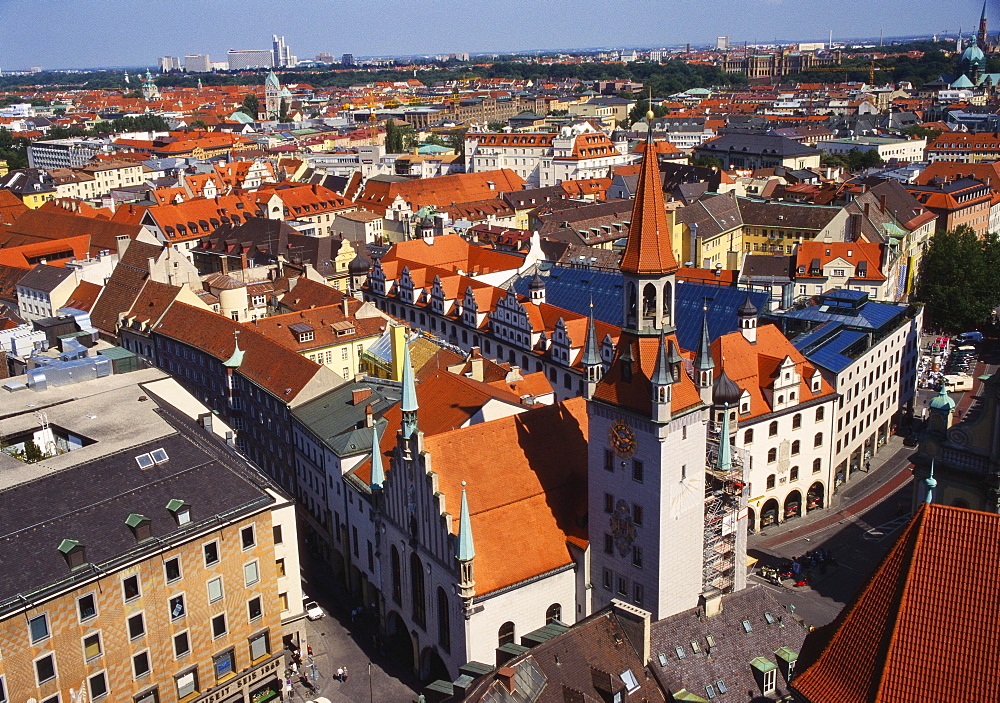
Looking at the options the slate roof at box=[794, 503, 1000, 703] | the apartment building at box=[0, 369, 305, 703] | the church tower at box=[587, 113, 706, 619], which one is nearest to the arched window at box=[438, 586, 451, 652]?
the apartment building at box=[0, 369, 305, 703]

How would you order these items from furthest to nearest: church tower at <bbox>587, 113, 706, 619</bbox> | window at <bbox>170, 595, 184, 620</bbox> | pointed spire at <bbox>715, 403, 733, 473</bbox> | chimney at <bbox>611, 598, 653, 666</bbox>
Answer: pointed spire at <bbox>715, 403, 733, 473</bbox> < window at <bbox>170, 595, 184, 620</bbox> < church tower at <bbox>587, 113, 706, 619</bbox> < chimney at <bbox>611, 598, 653, 666</bbox>

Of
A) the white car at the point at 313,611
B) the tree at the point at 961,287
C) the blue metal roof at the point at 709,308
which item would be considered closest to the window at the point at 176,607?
the white car at the point at 313,611

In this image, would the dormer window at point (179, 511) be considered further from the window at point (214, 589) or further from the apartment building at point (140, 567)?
the window at point (214, 589)

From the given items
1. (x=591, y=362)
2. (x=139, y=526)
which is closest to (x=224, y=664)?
(x=139, y=526)

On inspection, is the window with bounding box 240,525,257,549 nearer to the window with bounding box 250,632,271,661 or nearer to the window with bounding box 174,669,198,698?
the window with bounding box 250,632,271,661

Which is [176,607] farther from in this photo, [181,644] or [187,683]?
[187,683]

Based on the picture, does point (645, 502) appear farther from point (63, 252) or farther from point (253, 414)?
point (63, 252)

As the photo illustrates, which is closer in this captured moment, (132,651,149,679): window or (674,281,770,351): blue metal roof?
(132,651,149,679): window

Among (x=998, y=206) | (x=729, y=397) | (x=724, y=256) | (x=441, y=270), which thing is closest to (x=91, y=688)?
(x=729, y=397)
